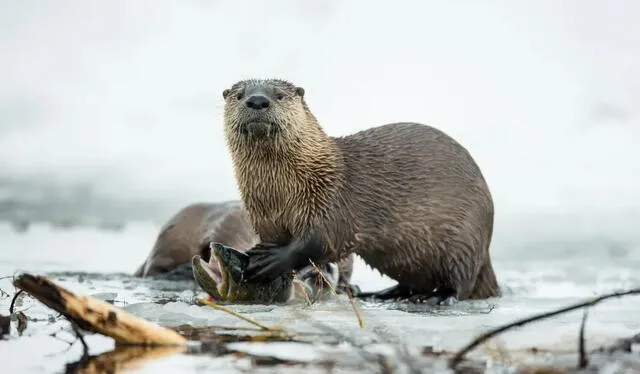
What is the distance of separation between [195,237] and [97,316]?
3.67 metres

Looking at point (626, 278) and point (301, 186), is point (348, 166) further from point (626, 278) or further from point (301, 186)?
point (626, 278)

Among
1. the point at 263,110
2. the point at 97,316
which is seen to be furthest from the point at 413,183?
the point at 97,316

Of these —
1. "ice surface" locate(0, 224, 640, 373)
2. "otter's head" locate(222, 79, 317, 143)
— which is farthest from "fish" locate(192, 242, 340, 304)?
"otter's head" locate(222, 79, 317, 143)

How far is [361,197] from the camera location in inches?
189

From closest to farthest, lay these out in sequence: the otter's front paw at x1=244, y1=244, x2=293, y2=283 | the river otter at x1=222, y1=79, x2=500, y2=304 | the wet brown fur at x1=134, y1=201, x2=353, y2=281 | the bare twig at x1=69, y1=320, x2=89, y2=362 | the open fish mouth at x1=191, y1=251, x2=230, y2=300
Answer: the bare twig at x1=69, y1=320, x2=89, y2=362 < the open fish mouth at x1=191, y1=251, x2=230, y2=300 < the otter's front paw at x1=244, y1=244, x2=293, y2=283 < the river otter at x1=222, y1=79, x2=500, y2=304 < the wet brown fur at x1=134, y1=201, x2=353, y2=281

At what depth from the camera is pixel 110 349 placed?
2.60 metres

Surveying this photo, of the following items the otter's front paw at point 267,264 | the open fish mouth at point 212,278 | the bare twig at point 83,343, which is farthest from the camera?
the otter's front paw at point 267,264

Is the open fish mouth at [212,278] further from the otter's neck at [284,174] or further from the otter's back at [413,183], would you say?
the otter's back at [413,183]

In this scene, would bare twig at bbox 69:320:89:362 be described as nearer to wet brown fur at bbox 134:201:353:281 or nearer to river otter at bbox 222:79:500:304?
river otter at bbox 222:79:500:304

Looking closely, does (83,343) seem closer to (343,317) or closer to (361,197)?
(343,317)

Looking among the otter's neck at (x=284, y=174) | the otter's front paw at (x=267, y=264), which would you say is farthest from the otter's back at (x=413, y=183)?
the otter's front paw at (x=267, y=264)

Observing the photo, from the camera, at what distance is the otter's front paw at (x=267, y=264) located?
434cm

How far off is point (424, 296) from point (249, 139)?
3.65ft

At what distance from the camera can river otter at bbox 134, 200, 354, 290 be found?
5863 millimetres
